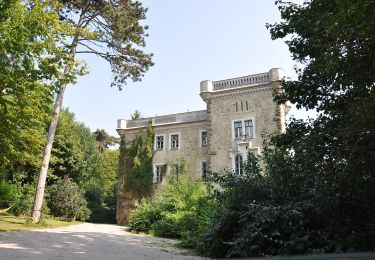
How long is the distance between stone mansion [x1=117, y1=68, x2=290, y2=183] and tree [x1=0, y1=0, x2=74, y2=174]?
13802 mm

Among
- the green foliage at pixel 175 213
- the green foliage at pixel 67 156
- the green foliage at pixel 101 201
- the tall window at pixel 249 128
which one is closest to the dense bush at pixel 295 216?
the green foliage at pixel 175 213

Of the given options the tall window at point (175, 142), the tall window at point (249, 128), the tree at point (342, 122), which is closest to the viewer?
the tree at point (342, 122)

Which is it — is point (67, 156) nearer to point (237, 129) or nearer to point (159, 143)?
point (159, 143)

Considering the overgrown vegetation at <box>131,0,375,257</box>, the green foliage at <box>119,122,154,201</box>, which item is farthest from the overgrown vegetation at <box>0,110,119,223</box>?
the overgrown vegetation at <box>131,0,375,257</box>

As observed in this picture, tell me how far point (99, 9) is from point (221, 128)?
1209 centimetres

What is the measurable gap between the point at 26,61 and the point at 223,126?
54.5 ft

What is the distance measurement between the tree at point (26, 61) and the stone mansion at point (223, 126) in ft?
45.3

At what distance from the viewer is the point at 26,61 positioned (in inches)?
451

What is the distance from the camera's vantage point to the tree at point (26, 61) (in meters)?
10.8

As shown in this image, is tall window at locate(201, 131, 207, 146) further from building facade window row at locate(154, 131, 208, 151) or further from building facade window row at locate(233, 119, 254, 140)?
building facade window row at locate(233, 119, 254, 140)

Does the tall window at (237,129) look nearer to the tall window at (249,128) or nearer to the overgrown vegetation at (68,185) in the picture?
the tall window at (249,128)

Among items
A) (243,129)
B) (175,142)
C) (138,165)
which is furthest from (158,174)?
(243,129)

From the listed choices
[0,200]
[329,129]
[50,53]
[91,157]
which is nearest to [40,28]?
[50,53]

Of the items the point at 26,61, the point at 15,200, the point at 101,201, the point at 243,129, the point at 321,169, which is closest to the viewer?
the point at 321,169
